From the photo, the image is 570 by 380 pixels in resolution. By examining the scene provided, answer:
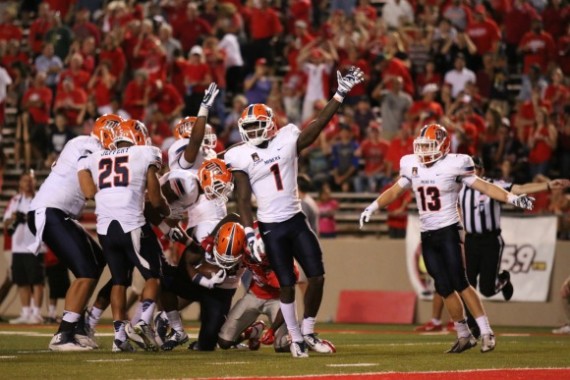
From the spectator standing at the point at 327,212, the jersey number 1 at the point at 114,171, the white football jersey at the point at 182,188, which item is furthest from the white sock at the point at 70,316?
the spectator standing at the point at 327,212

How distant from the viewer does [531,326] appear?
1612 cm

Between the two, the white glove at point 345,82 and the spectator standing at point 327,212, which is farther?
the spectator standing at point 327,212

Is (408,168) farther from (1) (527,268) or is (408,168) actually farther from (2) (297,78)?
(2) (297,78)

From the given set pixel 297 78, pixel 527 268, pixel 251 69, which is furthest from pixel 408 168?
pixel 251 69

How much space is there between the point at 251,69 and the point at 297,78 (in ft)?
4.74

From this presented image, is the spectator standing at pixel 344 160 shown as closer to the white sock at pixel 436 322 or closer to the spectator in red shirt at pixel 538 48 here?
the spectator in red shirt at pixel 538 48

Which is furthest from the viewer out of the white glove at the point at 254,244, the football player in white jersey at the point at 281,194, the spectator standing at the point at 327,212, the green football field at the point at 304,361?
the spectator standing at the point at 327,212

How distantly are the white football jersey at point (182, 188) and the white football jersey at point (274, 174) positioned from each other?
3.47ft

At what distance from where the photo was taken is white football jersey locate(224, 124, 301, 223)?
34.1ft

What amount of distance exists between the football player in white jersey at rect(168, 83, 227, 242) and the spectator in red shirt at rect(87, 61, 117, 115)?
7.78m

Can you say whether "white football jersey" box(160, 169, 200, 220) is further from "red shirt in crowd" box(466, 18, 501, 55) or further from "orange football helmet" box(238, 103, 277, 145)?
"red shirt in crowd" box(466, 18, 501, 55)

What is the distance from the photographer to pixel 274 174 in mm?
10422

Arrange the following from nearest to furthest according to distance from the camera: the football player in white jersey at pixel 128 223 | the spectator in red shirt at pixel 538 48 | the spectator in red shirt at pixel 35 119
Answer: the football player in white jersey at pixel 128 223 → the spectator in red shirt at pixel 538 48 → the spectator in red shirt at pixel 35 119

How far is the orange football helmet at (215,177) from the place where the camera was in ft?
36.8
